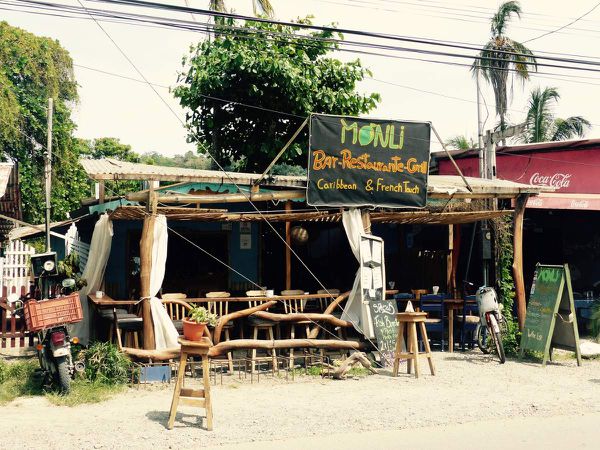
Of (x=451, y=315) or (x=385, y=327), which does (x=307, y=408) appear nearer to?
(x=385, y=327)

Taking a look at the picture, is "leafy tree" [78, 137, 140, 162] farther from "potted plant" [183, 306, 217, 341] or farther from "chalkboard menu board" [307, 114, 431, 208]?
"potted plant" [183, 306, 217, 341]

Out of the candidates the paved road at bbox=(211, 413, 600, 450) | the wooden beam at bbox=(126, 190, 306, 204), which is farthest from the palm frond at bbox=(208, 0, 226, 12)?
the paved road at bbox=(211, 413, 600, 450)

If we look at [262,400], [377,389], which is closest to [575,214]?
[377,389]

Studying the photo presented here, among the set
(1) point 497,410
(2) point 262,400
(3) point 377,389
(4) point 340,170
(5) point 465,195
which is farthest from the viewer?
(5) point 465,195

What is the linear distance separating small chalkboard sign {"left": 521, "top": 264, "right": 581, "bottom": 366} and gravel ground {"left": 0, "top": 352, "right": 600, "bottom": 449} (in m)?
0.65

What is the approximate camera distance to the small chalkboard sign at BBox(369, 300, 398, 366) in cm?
1093

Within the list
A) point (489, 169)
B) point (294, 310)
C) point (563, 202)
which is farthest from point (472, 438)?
point (563, 202)

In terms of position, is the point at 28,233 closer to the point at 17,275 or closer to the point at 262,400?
the point at 17,275

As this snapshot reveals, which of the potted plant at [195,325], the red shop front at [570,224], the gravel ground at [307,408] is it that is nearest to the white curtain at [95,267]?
the gravel ground at [307,408]

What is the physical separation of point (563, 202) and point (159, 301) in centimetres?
951

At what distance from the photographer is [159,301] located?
9953mm

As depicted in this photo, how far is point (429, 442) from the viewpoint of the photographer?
6738 millimetres

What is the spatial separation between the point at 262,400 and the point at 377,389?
169cm

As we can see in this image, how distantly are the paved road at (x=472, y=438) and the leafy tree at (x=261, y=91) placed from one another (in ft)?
46.2
